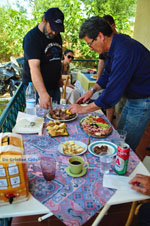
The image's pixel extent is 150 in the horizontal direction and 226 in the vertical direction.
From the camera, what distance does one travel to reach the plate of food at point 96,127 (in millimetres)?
1510

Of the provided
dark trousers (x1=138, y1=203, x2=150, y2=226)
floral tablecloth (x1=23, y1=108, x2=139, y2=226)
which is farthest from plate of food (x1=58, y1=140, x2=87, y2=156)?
dark trousers (x1=138, y1=203, x2=150, y2=226)

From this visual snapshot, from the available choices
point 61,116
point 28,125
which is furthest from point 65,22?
point 28,125

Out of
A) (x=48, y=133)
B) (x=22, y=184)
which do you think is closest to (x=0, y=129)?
(x=48, y=133)

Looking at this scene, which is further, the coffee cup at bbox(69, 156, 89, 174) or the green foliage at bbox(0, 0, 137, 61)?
the green foliage at bbox(0, 0, 137, 61)

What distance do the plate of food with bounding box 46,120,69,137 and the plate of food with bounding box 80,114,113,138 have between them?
7.2 inches

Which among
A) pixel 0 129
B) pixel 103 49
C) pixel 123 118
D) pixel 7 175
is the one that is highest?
pixel 103 49

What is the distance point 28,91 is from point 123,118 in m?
1.19

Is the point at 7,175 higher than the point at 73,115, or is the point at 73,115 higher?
the point at 7,175

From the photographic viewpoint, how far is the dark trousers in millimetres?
1173

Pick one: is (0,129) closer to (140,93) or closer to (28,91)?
(28,91)

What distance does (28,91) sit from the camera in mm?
2246

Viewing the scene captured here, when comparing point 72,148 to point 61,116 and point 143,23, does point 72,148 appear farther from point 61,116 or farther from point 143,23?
point 143,23

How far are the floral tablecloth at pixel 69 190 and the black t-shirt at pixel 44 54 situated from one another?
109 centimetres

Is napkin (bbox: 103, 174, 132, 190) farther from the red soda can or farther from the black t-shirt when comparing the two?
the black t-shirt
